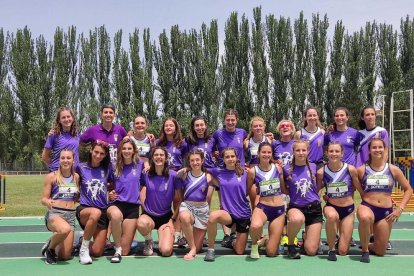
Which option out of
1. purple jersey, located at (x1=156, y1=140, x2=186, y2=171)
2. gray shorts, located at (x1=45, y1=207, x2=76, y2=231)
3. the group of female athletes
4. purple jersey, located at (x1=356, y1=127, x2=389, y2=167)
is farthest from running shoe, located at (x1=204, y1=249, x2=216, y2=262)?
purple jersey, located at (x1=356, y1=127, x2=389, y2=167)

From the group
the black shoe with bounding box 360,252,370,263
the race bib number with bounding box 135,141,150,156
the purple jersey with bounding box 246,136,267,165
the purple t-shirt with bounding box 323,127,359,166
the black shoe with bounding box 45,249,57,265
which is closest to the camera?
the black shoe with bounding box 360,252,370,263

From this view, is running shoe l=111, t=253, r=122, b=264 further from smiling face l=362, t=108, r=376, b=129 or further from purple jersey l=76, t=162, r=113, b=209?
smiling face l=362, t=108, r=376, b=129

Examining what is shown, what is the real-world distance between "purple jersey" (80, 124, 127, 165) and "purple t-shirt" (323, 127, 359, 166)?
2.98m

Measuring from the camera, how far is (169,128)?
6637 mm

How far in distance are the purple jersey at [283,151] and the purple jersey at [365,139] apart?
37.7 inches

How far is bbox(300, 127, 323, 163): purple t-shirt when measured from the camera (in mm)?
6465

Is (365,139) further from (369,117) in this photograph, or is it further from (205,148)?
(205,148)

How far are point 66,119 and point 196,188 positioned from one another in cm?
203

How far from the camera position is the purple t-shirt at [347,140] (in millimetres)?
6359

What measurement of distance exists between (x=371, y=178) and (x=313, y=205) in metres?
0.78

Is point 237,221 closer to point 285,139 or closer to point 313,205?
point 313,205

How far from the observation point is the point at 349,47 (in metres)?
32.1

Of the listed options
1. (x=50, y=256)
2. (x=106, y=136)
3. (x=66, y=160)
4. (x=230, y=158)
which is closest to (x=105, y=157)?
(x=66, y=160)

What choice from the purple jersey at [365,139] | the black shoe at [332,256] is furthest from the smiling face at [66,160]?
the purple jersey at [365,139]
